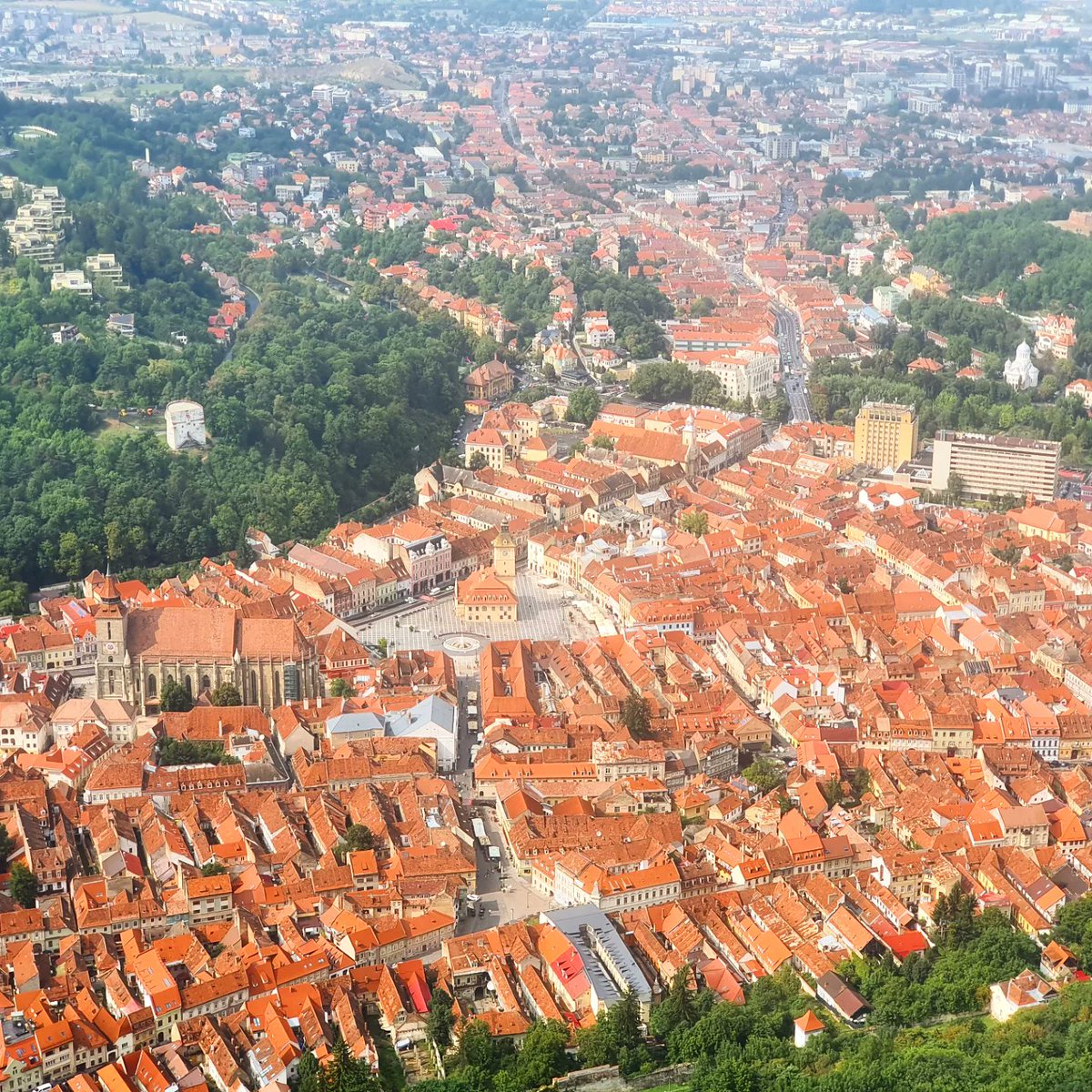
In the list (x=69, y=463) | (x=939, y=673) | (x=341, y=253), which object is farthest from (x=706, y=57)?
(x=939, y=673)

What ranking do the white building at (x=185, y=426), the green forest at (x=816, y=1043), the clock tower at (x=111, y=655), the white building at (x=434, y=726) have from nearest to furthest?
the green forest at (x=816, y=1043) < the white building at (x=434, y=726) < the clock tower at (x=111, y=655) < the white building at (x=185, y=426)

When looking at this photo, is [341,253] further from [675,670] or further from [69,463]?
[675,670]

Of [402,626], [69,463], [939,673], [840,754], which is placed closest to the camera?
[840,754]

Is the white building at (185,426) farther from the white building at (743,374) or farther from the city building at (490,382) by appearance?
the white building at (743,374)

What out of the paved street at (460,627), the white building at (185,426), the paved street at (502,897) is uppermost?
the white building at (185,426)

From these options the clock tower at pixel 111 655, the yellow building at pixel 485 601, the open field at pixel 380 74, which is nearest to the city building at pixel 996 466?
the yellow building at pixel 485 601

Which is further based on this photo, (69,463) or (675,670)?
(69,463)
